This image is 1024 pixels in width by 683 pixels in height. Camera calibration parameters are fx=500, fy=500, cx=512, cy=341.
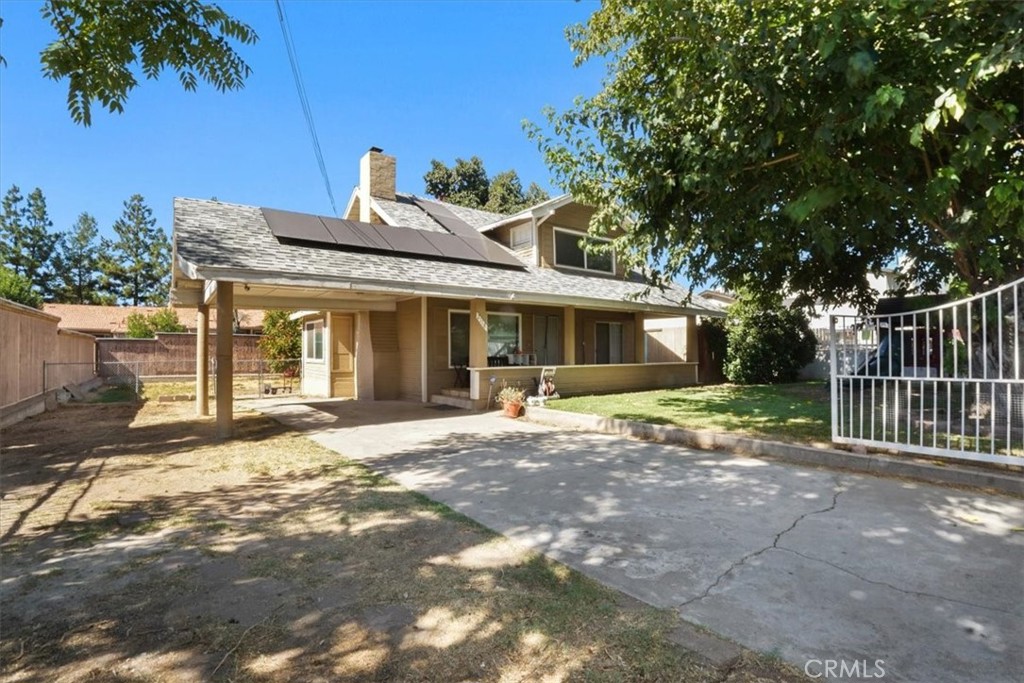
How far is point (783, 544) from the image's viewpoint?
147 inches

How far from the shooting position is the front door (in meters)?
15.5

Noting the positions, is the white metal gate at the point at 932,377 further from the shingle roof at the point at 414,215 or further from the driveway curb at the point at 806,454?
the shingle roof at the point at 414,215

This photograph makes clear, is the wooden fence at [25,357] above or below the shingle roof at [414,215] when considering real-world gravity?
below

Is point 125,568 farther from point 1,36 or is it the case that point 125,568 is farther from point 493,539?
point 1,36

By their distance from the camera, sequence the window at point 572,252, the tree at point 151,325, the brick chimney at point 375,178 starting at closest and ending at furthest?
the brick chimney at point 375,178 → the window at point 572,252 → the tree at point 151,325

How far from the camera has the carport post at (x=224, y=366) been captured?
845 cm

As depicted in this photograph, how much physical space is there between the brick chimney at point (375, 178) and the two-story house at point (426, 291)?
0.15ft

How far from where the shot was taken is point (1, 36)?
386 centimetres

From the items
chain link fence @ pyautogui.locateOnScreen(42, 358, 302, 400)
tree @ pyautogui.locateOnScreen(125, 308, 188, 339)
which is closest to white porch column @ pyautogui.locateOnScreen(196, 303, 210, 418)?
chain link fence @ pyautogui.locateOnScreen(42, 358, 302, 400)

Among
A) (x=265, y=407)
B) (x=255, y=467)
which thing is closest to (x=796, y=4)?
(x=255, y=467)

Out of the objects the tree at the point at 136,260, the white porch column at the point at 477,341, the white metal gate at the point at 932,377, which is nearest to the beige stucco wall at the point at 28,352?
the white porch column at the point at 477,341

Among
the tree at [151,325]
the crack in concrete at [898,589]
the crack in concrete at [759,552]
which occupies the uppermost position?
the tree at [151,325]

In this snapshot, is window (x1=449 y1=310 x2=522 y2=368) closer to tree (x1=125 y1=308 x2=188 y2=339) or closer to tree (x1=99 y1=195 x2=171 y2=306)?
tree (x1=125 y1=308 x2=188 y2=339)

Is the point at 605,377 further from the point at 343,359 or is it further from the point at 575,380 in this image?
the point at 343,359
